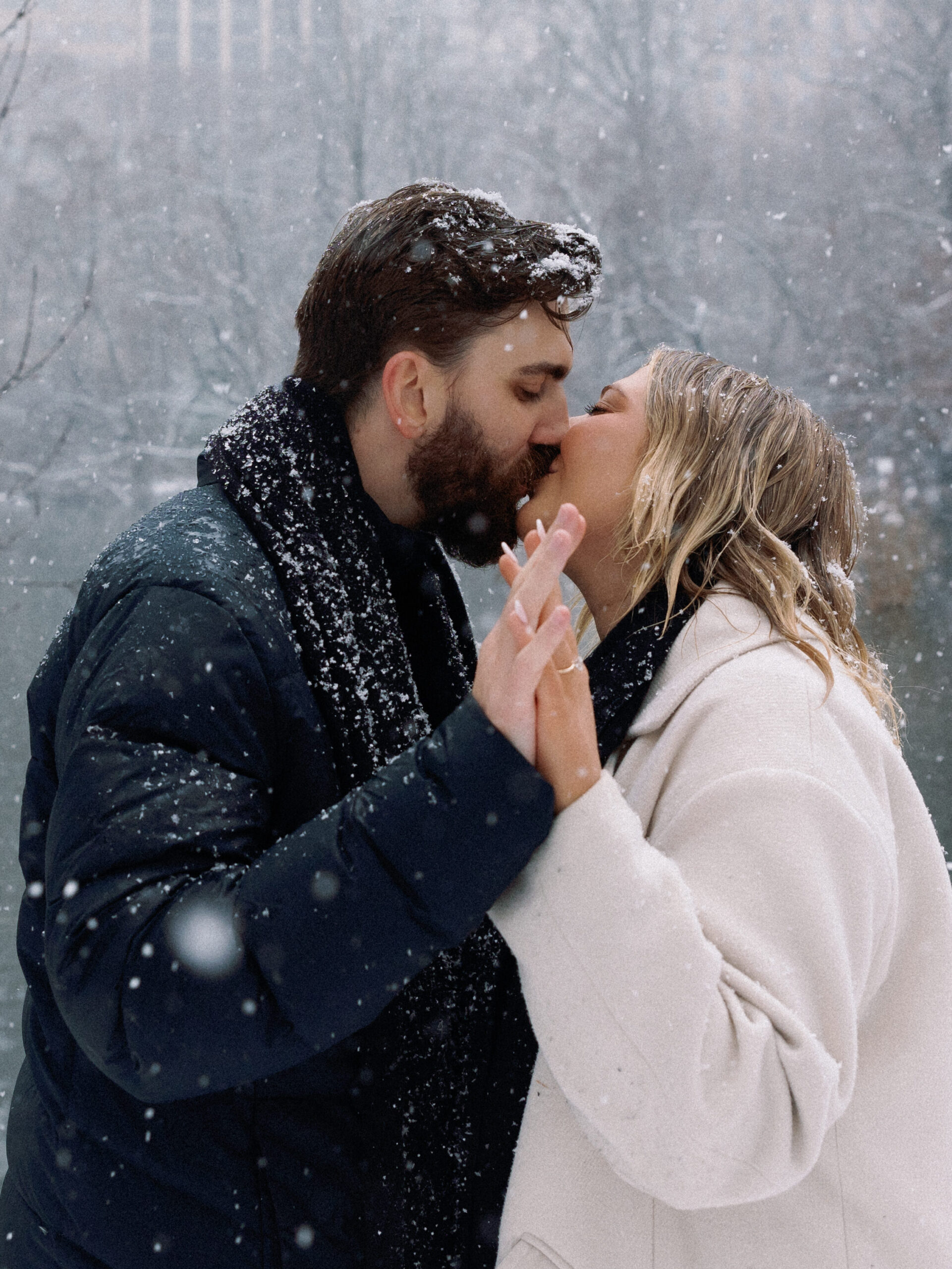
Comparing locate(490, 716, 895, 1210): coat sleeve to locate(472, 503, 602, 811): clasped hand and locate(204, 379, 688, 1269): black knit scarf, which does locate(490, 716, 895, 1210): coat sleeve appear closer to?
locate(472, 503, 602, 811): clasped hand

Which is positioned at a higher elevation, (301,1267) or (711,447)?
(711,447)

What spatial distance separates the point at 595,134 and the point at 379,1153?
713cm

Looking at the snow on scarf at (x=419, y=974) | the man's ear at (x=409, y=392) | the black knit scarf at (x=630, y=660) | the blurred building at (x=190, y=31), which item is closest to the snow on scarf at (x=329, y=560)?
the snow on scarf at (x=419, y=974)

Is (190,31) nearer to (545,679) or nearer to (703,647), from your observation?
(703,647)

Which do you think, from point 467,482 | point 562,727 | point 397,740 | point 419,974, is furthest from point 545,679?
point 467,482

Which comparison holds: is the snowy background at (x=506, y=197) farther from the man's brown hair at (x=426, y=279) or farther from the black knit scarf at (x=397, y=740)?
the black knit scarf at (x=397, y=740)

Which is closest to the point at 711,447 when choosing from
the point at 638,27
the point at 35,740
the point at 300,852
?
the point at 300,852

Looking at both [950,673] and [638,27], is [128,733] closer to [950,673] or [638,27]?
[950,673]

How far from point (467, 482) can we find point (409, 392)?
167 mm

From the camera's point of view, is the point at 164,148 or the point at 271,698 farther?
the point at 164,148

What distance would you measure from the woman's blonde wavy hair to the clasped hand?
42 cm

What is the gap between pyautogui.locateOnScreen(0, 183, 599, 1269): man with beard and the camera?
1.01 meters

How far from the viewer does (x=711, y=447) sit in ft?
5.19

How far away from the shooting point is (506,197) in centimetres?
612
